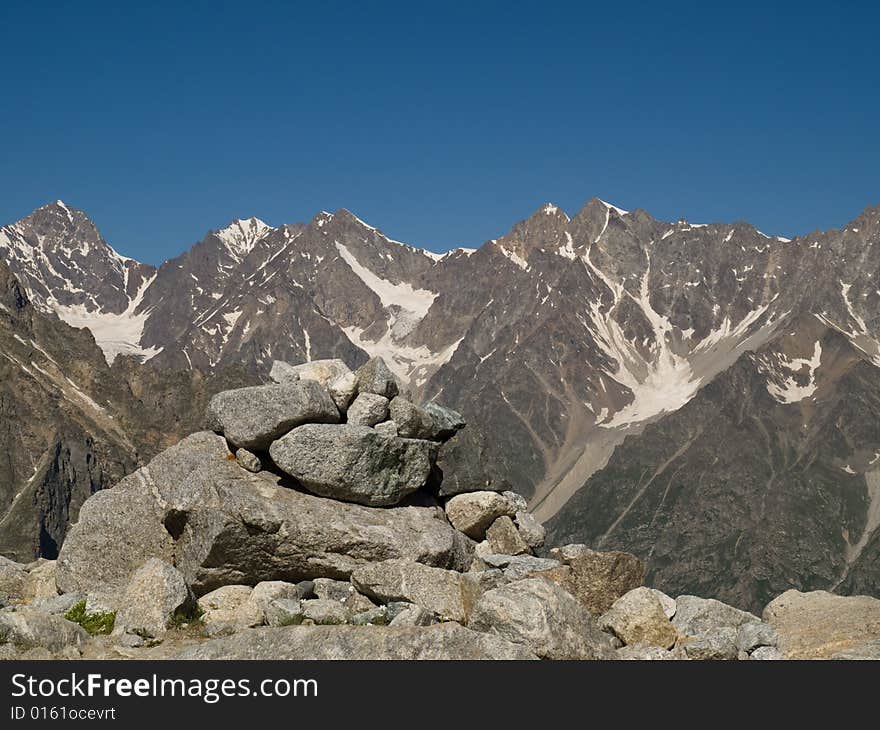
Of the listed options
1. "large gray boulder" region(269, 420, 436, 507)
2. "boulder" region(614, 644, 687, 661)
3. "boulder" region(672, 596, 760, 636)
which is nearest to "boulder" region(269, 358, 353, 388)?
"large gray boulder" region(269, 420, 436, 507)

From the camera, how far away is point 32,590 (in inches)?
1054

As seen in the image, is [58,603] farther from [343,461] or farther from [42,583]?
[343,461]

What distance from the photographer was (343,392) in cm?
2775

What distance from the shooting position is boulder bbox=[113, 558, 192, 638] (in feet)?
67.4

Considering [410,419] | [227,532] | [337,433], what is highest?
[410,419]

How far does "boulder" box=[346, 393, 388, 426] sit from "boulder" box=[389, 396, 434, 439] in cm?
38

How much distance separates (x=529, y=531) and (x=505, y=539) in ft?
3.67

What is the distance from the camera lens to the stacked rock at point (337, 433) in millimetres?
25516

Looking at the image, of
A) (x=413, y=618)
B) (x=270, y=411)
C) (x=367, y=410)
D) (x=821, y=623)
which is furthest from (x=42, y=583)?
(x=821, y=623)

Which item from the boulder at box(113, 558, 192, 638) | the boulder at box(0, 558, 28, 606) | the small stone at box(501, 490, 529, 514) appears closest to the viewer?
the boulder at box(113, 558, 192, 638)

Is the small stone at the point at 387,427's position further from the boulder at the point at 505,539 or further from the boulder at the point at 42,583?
the boulder at the point at 42,583

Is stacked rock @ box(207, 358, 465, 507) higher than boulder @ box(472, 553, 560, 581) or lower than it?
higher

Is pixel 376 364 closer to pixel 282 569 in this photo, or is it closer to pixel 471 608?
pixel 282 569

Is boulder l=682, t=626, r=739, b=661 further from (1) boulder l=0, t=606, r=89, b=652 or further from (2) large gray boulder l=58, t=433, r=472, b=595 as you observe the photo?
(1) boulder l=0, t=606, r=89, b=652
